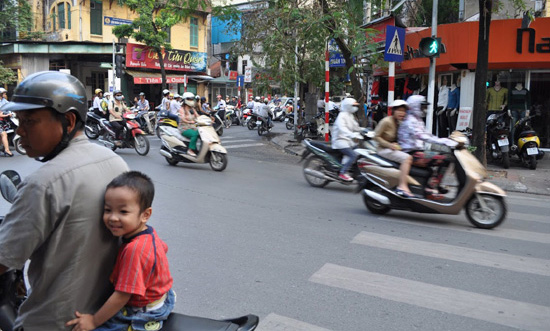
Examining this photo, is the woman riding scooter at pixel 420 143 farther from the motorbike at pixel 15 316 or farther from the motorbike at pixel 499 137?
the motorbike at pixel 499 137

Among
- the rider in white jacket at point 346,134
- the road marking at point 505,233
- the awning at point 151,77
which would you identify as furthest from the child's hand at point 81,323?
the awning at point 151,77

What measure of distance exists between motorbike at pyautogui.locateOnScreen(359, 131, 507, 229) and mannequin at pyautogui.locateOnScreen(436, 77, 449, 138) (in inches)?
333

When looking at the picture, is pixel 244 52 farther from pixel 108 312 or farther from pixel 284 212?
pixel 108 312

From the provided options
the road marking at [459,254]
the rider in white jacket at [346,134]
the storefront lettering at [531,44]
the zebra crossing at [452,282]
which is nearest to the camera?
the zebra crossing at [452,282]

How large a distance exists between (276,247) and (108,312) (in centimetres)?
333

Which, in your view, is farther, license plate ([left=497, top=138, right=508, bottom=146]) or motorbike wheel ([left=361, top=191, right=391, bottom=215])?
license plate ([left=497, top=138, right=508, bottom=146])

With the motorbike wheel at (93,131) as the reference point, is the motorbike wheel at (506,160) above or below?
below

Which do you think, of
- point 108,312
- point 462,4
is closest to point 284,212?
point 108,312

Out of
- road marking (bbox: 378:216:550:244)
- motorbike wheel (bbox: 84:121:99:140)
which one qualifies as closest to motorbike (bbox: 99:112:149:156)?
motorbike wheel (bbox: 84:121:99:140)

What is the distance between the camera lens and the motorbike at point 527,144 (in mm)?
11148

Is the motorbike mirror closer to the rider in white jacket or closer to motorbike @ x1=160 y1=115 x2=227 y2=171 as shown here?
the rider in white jacket

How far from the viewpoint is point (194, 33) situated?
35.1 m

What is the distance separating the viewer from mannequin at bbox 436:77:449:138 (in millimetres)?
14570

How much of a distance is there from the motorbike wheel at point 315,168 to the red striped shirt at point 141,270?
7.25 metres
